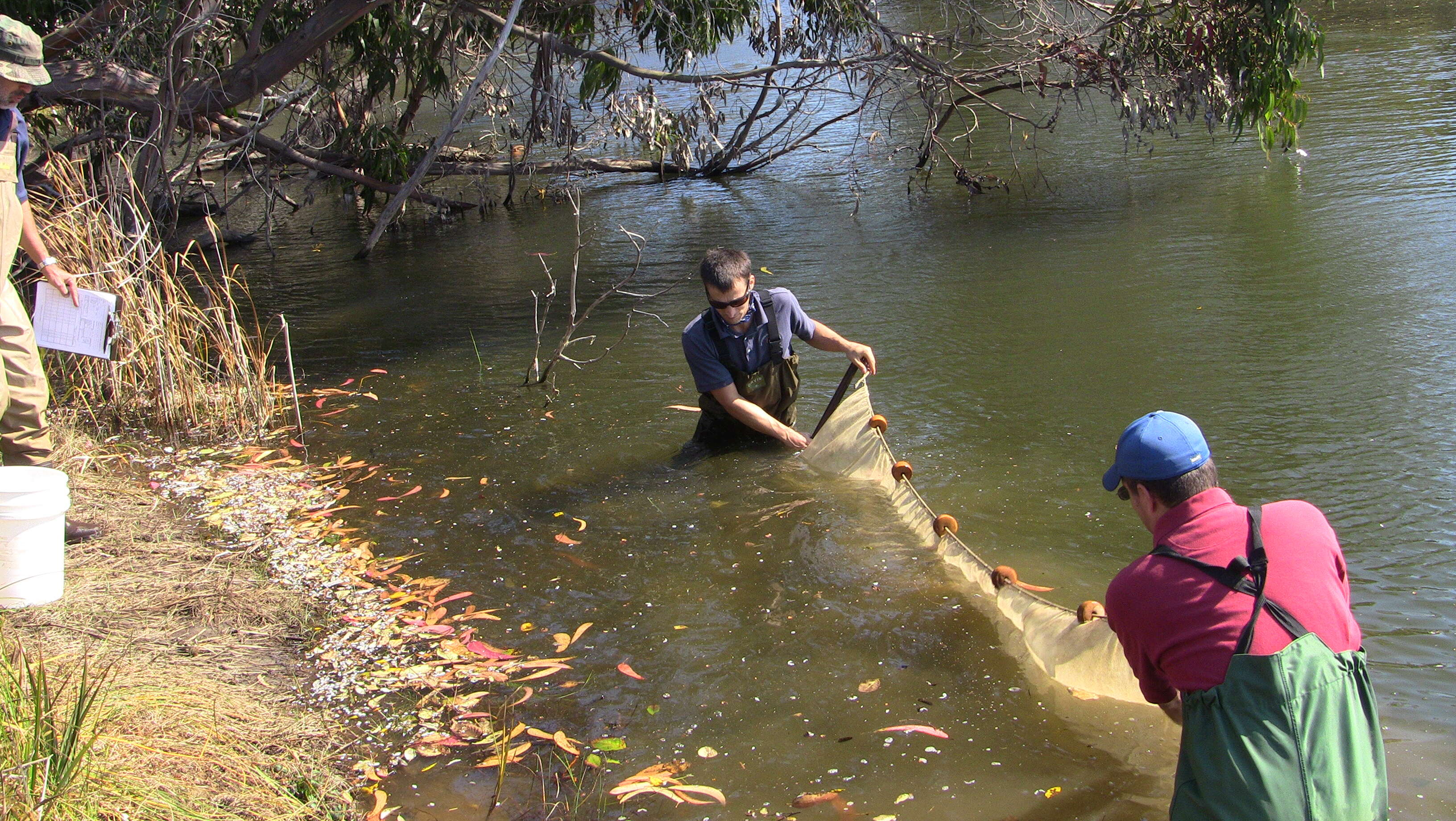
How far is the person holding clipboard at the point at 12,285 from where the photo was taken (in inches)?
176

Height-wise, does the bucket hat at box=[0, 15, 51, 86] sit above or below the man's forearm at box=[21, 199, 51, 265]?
above

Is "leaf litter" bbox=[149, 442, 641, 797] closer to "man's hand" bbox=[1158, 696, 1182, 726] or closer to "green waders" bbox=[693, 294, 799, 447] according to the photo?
"man's hand" bbox=[1158, 696, 1182, 726]

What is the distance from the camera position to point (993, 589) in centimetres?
446

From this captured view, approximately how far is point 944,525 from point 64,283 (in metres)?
4.08

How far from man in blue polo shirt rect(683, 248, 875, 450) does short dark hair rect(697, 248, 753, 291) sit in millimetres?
23

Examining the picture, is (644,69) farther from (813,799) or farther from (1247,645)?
(1247,645)

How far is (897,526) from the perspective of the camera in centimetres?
526

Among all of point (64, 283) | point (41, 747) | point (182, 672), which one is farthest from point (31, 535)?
point (64, 283)

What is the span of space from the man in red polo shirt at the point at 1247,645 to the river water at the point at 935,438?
33.5 inches

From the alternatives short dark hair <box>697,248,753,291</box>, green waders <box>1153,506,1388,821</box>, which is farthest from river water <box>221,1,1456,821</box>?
short dark hair <box>697,248,753,291</box>

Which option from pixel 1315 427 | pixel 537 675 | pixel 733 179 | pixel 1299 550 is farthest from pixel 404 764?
pixel 733 179

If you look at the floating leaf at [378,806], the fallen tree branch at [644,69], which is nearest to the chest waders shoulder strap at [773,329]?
the floating leaf at [378,806]

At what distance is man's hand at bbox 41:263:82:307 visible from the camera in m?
4.98

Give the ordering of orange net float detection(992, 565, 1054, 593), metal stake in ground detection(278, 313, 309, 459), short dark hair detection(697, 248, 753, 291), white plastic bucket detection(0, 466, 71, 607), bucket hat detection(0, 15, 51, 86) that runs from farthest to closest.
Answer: metal stake in ground detection(278, 313, 309, 459), short dark hair detection(697, 248, 753, 291), bucket hat detection(0, 15, 51, 86), orange net float detection(992, 565, 1054, 593), white plastic bucket detection(0, 466, 71, 607)
